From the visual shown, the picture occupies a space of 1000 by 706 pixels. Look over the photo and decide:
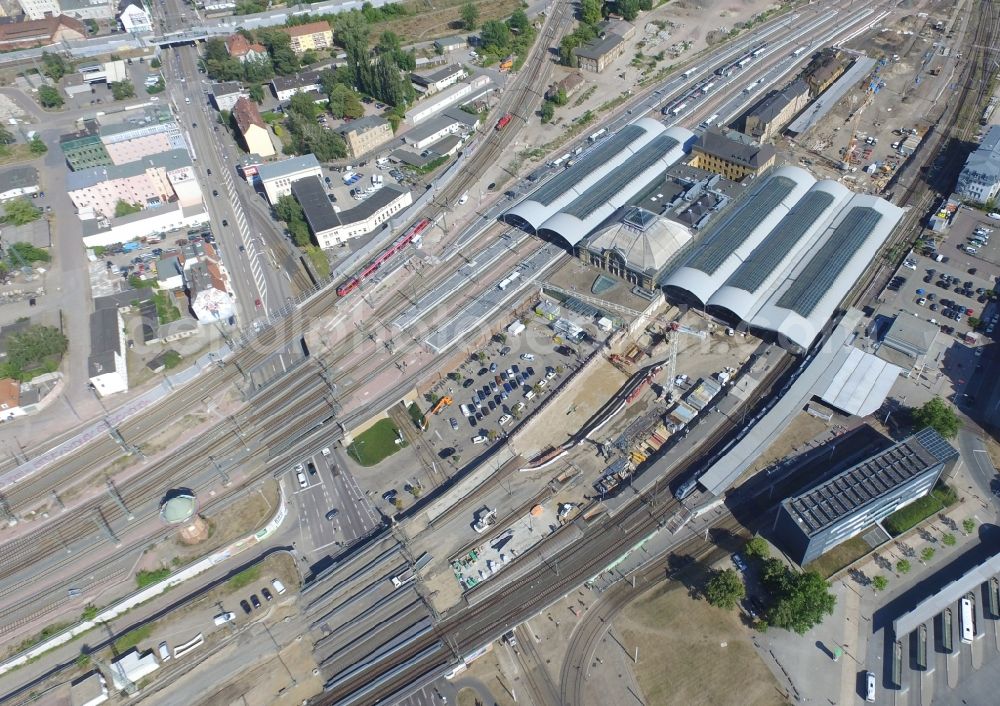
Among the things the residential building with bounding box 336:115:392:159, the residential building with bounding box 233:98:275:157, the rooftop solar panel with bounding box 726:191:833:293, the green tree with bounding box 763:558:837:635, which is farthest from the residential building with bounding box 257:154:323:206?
the green tree with bounding box 763:558:837:635

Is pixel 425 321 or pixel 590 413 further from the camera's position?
pixel 425 321

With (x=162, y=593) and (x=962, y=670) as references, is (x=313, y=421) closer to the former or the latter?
(x=162, y=593)

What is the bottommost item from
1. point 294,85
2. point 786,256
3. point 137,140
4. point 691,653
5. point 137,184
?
point 691,653

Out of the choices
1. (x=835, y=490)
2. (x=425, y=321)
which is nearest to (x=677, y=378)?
(x=835, y=490)

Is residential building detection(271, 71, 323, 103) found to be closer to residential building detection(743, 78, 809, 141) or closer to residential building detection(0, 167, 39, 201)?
residential building detection(0, 167, 39, 201)

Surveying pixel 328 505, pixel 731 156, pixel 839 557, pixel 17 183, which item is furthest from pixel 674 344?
pixel 17 183

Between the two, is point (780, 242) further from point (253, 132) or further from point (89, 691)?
point (253, 132)
